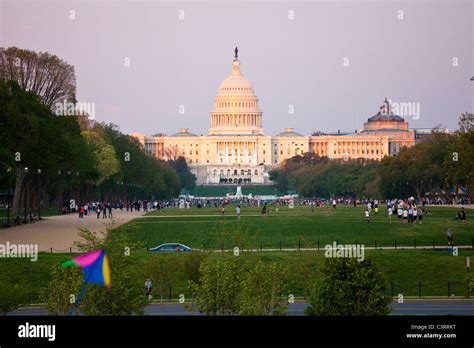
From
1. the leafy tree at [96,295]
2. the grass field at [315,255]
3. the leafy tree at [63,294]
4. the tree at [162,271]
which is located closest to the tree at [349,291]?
the leafy tree at [96,295]

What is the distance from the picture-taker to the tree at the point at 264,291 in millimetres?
21905

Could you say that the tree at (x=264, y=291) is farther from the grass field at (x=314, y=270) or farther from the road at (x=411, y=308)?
the grass field at (x=314, y=270)

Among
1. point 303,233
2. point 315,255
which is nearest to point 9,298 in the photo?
point 315,255

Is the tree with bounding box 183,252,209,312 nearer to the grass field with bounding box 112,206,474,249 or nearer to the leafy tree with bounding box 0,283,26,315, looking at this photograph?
the grass field with bounding box 112,206,474,249

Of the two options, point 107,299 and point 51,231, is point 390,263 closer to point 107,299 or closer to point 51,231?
point 107,299

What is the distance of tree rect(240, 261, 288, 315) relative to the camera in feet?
71.9

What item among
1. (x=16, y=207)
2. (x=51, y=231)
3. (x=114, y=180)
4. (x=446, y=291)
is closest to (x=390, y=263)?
(x=446, y=291)

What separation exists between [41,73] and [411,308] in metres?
59.7

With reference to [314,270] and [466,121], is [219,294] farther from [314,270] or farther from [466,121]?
[466,121]

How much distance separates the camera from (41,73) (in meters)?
84.8

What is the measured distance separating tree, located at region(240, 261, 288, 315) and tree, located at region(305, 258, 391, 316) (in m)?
0.92

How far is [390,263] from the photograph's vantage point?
3675 centimetres

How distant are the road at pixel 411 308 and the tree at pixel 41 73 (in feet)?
171
